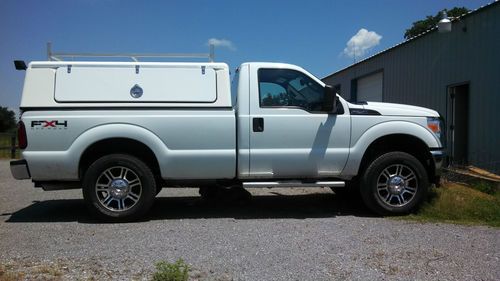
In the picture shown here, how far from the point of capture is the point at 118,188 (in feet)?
20.9

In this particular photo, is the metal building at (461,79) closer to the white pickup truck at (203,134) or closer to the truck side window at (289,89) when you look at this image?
the white pickup truck at (203,134)

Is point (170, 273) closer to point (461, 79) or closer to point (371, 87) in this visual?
point (461, 79)

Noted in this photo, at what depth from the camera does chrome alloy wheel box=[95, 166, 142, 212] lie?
6.36 meters

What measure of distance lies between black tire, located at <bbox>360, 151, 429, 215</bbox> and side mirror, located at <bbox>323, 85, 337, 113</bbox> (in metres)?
0.97

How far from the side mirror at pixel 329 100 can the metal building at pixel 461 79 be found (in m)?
5.26

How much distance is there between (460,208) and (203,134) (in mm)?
3787

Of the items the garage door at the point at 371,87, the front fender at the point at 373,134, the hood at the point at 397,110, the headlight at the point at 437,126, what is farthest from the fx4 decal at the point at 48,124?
the garage door at the point at 371,87

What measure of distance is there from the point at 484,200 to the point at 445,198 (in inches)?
21.6

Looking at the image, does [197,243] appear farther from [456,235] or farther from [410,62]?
[410,62]

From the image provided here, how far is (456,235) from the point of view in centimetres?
571

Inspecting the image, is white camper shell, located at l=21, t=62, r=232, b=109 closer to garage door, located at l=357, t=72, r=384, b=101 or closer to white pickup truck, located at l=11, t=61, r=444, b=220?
white pickup truck, located at l=11, t=61, r=444, b=220

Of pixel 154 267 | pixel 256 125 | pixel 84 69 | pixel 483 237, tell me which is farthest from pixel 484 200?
pixel 84 69

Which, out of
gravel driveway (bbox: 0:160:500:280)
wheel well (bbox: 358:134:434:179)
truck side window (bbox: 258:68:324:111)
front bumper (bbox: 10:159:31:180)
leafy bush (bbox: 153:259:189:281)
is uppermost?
truck side window (bbox: 258:68:324:111)

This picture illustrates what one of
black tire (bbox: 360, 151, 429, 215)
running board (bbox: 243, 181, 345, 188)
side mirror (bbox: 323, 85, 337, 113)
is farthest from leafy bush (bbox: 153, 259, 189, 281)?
black tire (bbox: 360, 151, 429, 215)
